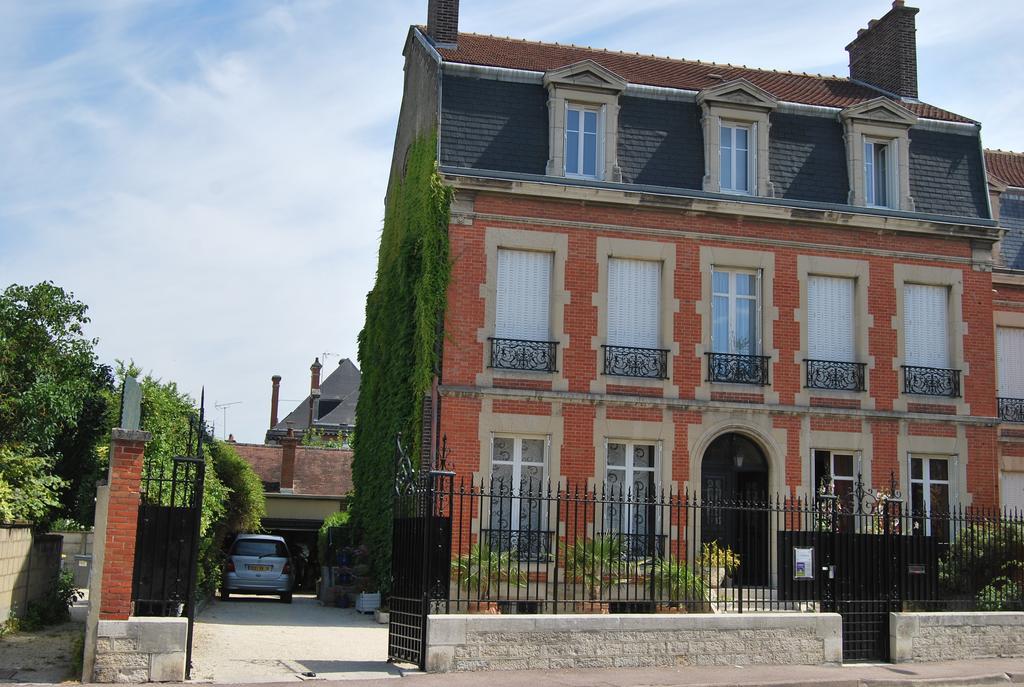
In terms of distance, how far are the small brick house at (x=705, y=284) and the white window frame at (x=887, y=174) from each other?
0.15ft

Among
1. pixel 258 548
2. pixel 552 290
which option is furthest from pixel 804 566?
pixel 258 548

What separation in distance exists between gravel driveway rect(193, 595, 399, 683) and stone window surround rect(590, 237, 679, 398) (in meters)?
5.80

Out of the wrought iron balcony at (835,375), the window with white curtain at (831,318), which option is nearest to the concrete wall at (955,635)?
the wrought iron balcony at (835,375)

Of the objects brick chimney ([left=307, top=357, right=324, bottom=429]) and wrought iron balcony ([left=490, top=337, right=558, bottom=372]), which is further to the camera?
brick chimney ([left=307, top=357, right=324, bottom=429])

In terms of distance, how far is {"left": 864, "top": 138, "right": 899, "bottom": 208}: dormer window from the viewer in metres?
21.9

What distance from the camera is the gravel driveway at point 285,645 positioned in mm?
11930

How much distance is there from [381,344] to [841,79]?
11.6 meters

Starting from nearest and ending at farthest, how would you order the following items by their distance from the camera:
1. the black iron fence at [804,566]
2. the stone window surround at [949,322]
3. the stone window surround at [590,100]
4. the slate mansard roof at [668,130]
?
the black iron fence at [804,566]
the slate mansard roof at [668,130]
the stone window surround at [590,100]
the stone window surround at [949,322]

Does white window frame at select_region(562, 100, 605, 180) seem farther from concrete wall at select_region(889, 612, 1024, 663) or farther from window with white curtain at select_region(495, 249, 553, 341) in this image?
concrete wall at select_region(889, 612, 1024, 663)

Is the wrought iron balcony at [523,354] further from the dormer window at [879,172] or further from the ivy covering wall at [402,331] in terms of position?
the dormer window at [879,172]

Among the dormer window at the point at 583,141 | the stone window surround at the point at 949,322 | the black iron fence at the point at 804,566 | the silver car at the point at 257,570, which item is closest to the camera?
the black iron fence at the point at 804,566

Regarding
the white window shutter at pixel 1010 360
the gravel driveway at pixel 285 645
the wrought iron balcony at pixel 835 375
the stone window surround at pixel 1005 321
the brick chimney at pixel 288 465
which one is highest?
the stone window surround at pixel 1005 321

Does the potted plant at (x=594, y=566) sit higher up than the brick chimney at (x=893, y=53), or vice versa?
the brick chimney at (x=893, y=53)

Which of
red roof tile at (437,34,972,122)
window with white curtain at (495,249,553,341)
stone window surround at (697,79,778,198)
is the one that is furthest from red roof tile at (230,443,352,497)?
stone window surround at (697,79,778,198)
